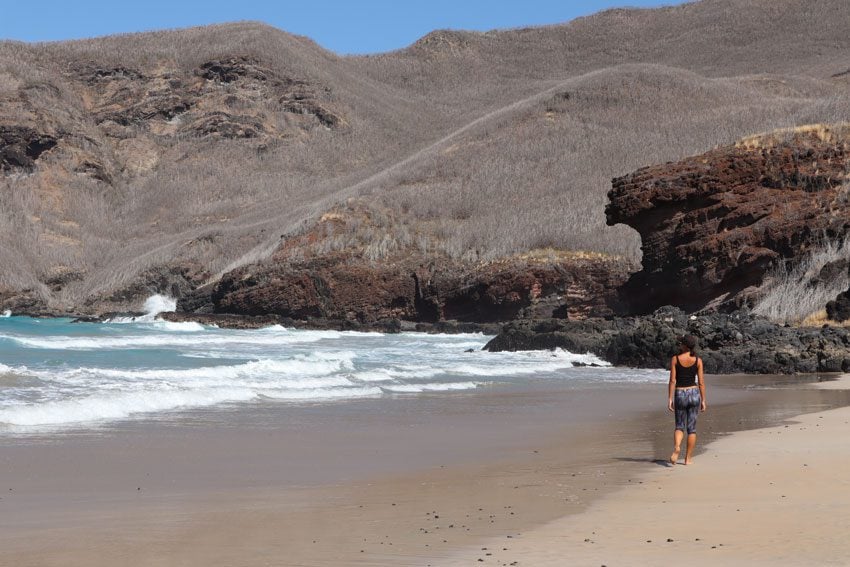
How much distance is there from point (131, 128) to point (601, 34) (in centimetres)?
8226

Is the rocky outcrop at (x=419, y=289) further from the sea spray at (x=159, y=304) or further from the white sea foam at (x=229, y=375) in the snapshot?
the white sea foam at (x=229, y=375)

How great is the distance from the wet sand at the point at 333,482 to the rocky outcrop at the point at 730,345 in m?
6.04

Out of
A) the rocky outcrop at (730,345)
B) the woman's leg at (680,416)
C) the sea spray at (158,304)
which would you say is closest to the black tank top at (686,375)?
the woman's leg at (680,416)

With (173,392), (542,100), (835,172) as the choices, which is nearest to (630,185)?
(835,172)

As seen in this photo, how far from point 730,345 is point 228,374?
1055 centimetres

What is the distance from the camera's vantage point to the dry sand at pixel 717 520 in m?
6.74

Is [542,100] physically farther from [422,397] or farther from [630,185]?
[422,397]

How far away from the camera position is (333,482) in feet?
32.9

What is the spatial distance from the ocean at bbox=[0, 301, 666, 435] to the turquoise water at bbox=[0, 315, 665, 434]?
0.08 feet

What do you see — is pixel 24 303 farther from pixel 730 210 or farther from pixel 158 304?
pixel 730 210

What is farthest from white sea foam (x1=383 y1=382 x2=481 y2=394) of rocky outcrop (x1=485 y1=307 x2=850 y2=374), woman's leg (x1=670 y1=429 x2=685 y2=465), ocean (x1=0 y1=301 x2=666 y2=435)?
woman's leg (x1=670 y1=429 x2=685 y2=465)

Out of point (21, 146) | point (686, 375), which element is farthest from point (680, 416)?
point (21, 146)

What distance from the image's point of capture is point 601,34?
166m

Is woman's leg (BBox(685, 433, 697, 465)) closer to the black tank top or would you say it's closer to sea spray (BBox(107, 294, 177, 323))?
the black tank top
